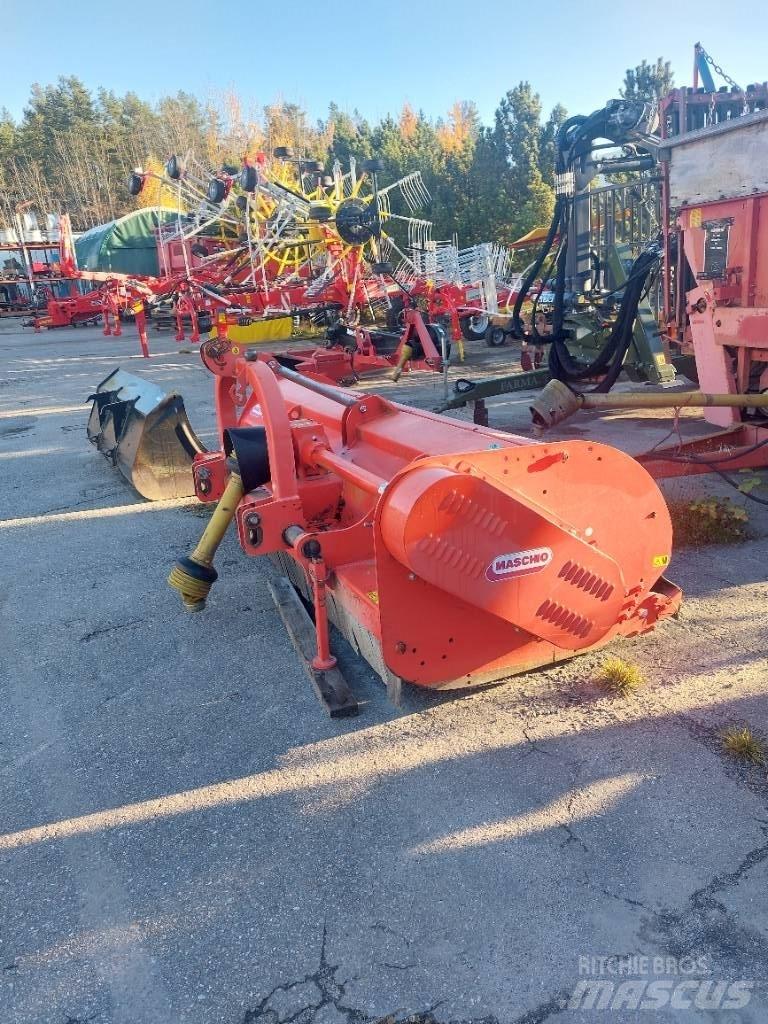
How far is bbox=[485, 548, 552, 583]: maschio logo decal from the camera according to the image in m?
2.60

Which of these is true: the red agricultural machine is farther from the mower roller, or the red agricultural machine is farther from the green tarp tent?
the green tarp tent

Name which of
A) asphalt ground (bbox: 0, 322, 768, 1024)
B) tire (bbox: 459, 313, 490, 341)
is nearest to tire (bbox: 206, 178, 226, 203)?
tire (bbox: 459, 313, 490, 341)

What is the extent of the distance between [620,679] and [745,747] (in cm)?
59

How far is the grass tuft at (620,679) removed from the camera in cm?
312

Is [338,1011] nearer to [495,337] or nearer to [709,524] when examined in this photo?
[709,524]

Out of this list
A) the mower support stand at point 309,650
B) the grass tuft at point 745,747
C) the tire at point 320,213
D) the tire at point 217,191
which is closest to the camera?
the grass tuft at point 745,747

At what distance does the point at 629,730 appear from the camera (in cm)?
288

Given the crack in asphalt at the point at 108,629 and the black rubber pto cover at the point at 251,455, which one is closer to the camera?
the black rubber pto cover at the point at 251,455

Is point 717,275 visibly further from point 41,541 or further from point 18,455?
point 18,455

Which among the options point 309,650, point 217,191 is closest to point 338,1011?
point 309,650

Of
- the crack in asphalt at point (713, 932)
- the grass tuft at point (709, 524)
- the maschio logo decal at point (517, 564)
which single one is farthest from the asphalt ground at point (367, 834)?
the maschio logo decal at point (517, 564)

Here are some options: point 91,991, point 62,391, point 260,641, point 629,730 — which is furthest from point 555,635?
point 62,391

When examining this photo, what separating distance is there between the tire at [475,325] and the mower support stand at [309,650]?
12.9m

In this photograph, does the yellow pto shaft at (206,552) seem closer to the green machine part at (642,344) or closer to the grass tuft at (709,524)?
the grass tuft at (709,524)
